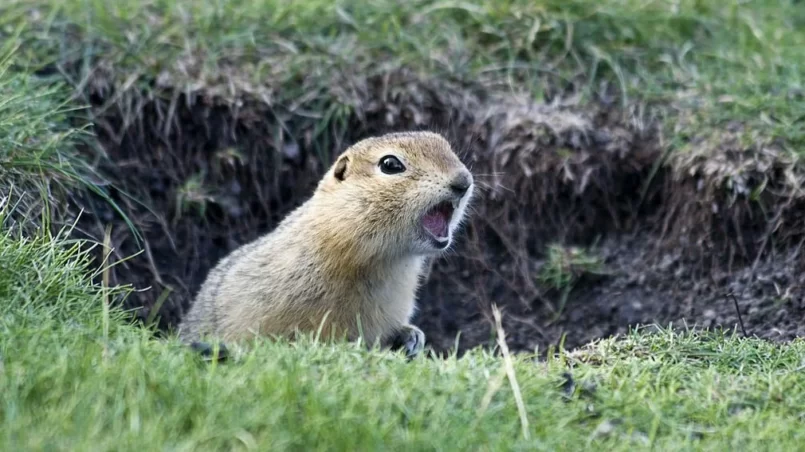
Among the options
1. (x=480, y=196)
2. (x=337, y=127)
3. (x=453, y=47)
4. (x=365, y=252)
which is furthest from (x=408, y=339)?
(x=453, y=47)

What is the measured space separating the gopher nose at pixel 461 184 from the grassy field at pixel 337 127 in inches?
36.3

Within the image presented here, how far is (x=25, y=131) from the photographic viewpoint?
5.40 m

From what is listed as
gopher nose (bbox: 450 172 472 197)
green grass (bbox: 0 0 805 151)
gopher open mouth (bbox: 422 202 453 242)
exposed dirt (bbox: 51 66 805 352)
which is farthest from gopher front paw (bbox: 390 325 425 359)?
green grass (bbox: 0 0 805 151)

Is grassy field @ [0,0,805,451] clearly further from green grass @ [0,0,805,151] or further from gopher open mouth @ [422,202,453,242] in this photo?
gopher open mouth @ [422,202,453,242]

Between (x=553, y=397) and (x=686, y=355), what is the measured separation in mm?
913

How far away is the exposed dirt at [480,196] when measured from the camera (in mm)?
6230

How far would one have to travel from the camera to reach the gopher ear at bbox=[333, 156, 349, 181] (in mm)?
5309

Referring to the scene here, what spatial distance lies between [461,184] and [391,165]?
374mm

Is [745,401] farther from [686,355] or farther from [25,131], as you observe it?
[25,131]

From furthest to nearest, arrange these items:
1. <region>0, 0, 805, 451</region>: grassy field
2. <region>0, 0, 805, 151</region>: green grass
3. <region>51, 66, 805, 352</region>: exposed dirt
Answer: <region>0, 0, 805, 151</region>: green grass < <region>51, 66, 805, 352</region>: exposed dirt < <region>0, 0, 805, 451</region>: grassy field

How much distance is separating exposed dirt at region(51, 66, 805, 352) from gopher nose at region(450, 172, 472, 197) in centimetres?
119

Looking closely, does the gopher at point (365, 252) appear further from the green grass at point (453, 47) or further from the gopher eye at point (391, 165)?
the green grass at point (453, 47)

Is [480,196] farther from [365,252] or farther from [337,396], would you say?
[337,396]

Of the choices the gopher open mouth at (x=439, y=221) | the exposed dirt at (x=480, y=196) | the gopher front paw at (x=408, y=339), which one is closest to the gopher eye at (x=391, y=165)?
the gopher open mouth at (x=439, y=221)
